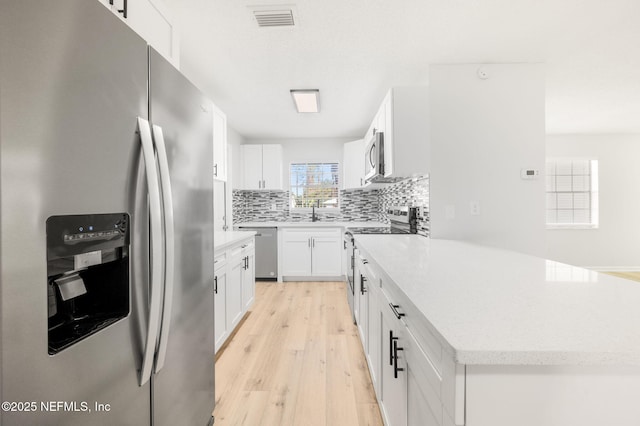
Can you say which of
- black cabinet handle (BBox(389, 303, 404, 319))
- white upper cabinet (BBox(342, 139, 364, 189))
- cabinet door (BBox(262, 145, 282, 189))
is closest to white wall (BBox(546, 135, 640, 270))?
white upper cabinet (BBox(342, 139, 364, 189))

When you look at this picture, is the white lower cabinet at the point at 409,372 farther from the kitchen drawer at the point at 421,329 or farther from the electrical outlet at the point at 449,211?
the electrical outlet at the point at 449,211

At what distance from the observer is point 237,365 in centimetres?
225

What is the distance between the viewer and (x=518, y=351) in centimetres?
62

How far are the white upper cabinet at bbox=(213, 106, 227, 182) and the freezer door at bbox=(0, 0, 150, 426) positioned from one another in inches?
77.8

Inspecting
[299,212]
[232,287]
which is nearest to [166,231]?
[232,287]

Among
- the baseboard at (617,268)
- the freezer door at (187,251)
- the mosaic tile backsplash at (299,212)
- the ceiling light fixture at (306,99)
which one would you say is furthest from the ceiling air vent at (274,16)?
the baseboard at (617,268)

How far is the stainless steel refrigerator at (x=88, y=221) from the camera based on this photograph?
572mm

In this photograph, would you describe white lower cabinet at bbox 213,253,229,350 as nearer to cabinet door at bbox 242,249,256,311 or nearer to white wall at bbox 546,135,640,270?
cabinet door at bbox 242,249,256,311

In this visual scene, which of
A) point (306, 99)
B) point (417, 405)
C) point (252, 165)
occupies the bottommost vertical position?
point (417, 405)

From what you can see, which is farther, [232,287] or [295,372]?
[232,287]

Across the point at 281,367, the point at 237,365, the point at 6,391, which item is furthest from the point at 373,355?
the point at 6,391

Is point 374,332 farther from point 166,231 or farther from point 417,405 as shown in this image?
point 166,231

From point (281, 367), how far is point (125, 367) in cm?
→ 154

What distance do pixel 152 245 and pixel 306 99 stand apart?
9.05 ft
